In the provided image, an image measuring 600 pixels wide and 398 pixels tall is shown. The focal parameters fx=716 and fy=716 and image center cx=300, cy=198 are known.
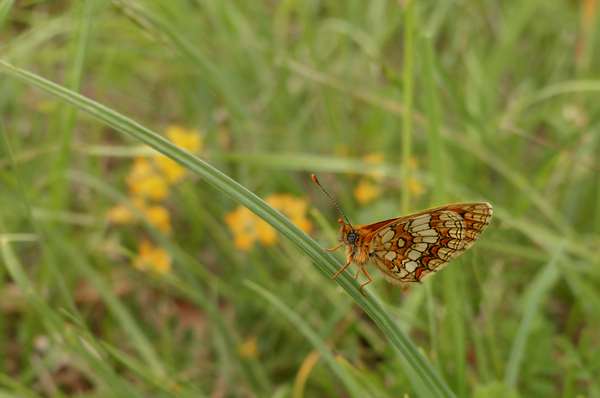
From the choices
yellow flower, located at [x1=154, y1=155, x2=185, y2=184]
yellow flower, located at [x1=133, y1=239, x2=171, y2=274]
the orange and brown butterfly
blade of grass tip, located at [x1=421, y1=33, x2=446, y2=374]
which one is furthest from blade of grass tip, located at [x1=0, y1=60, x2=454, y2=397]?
yellow flower, located at [x1=154, y1=155, x2=185, y2=184]

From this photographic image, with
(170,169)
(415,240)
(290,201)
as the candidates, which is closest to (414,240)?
(415,240)

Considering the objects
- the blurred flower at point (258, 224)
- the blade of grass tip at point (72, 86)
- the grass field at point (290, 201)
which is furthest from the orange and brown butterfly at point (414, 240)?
the blurred flower at point (258, 224)

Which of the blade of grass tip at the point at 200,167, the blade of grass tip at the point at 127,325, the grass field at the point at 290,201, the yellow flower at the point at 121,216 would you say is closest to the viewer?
the blade of grass tip at the point at 200,167

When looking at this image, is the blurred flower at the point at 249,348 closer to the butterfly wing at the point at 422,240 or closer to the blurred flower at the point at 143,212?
the blurred flower at the point at 143,212

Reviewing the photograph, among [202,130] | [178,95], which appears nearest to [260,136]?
[202,130]

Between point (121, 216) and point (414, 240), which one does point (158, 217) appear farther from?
point (414, 240)
